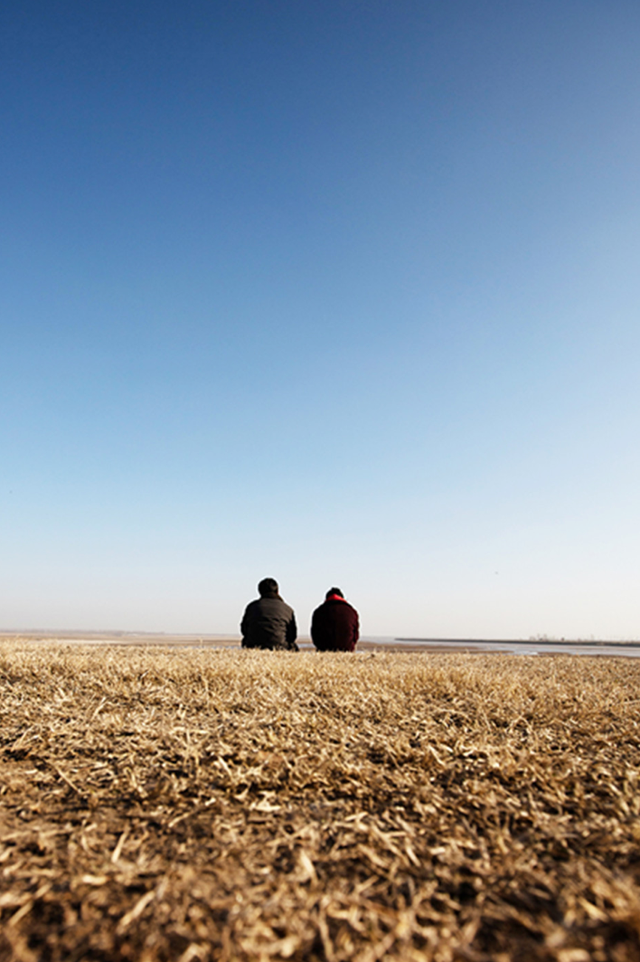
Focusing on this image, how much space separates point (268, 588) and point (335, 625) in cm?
225

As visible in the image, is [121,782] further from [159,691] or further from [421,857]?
[159,691]

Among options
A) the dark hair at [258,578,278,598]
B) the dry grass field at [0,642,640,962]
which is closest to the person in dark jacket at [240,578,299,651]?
the dark hair at [258,578,278,598]

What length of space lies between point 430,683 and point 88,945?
16.8ft

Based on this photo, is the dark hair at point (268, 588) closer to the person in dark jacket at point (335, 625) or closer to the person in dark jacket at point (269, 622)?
the person in dark jacket at point (269, 622)

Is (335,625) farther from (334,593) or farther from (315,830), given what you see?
(315,830)

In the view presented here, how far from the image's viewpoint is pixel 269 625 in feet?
44.7

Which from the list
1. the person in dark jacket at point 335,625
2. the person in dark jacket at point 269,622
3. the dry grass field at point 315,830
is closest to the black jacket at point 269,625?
the person in dark jacket at point 269,622

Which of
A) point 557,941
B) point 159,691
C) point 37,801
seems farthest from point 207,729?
point 557,941

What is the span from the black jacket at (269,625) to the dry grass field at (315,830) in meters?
8.40

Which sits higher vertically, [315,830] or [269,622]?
[269,622]

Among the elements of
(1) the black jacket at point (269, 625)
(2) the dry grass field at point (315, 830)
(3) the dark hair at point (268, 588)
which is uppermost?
(3) the dark hair at point (268, 588)

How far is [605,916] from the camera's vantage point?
74.5 inches

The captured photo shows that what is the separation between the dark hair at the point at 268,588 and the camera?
1402 cm

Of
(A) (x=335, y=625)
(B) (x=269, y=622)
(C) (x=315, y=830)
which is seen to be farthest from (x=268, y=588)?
(C) (x=315, y=830)
